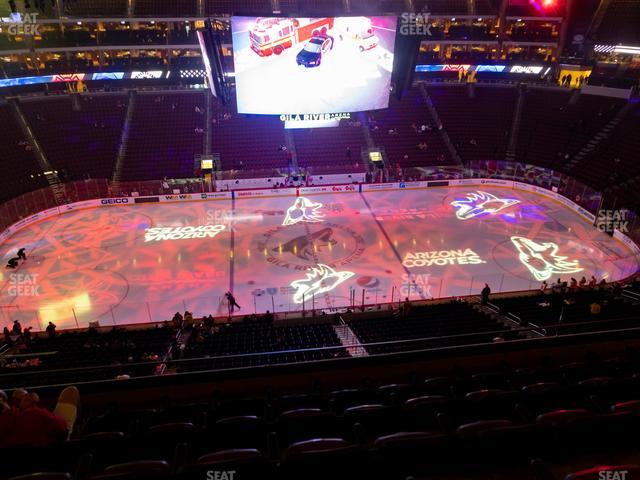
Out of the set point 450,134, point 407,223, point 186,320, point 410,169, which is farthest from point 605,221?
point 186,320

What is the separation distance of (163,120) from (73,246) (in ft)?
60.2

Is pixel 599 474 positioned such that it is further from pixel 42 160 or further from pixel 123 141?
pixel 123 141

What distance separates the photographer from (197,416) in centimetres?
516

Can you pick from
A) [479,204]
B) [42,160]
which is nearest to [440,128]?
[479,204]

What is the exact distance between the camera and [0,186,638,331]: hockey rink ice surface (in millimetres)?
19781

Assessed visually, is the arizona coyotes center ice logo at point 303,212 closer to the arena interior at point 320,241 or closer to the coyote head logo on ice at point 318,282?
the arena interior at point 320,241

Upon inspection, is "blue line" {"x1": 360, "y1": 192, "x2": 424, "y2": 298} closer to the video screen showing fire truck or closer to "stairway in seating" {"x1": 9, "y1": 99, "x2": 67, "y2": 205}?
the video screen showing fire truck

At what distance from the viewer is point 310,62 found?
29188 millimetres

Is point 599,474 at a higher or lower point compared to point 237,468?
higher

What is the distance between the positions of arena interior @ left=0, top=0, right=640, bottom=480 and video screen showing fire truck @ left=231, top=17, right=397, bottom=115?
0.44 feet

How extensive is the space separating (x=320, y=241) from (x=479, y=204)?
507 inches

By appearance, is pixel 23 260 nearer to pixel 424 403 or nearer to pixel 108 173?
pixel 108 173

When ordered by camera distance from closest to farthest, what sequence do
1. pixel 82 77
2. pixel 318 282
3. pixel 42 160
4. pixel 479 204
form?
pixel 318 282 → pixel 479 204 → pixel 42 160 → pixel 82 77

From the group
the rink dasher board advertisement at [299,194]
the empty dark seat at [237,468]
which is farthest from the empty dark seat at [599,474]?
the rink dasher board advertisement at [299,194]
